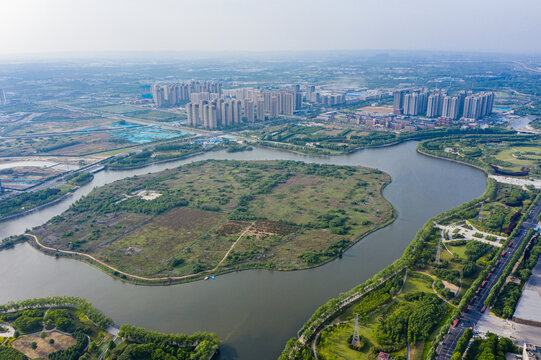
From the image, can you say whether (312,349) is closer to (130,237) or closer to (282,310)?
(282,310)

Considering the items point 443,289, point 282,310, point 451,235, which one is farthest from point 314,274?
point 451,235

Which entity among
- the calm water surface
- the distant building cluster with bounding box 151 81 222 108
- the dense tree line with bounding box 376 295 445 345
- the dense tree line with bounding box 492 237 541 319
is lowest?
the calm water surface

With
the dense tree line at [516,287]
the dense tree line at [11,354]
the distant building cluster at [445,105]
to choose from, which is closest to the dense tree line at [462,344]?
the dense tree line at [516,287]

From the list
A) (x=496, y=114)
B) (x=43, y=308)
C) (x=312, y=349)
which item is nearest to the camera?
(x=312, y=349)

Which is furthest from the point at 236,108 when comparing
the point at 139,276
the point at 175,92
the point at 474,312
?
the point at 474,312

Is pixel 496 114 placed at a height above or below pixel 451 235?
above

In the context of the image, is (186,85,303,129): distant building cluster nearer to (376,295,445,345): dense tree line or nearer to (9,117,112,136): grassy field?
(9,117,112,136): grassy field

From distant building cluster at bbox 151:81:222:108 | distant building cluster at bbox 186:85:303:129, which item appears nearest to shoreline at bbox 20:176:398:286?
distant building cluster at bbox 186:85:303:129

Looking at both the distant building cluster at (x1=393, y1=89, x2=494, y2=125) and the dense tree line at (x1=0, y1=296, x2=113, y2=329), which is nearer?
the dense tree line at (x1=0, y1=296, x2=113, y2=329)
